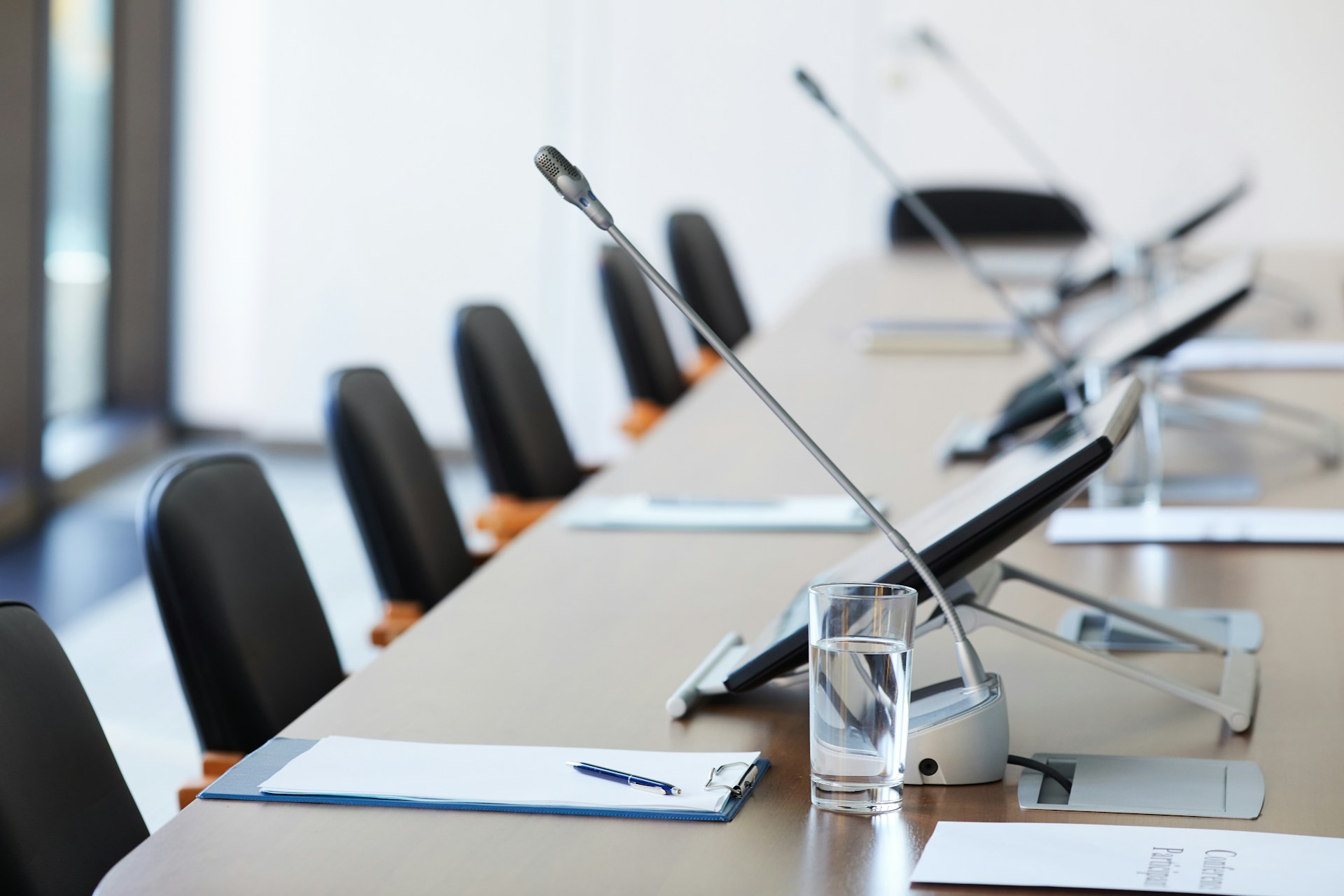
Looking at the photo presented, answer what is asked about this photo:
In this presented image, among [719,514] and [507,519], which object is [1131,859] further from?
[507,519]

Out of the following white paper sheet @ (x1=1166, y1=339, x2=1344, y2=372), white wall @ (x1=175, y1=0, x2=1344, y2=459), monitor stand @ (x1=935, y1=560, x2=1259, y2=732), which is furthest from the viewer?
white wall @ (x1=175, y1=0, x2=1344, y2=459)

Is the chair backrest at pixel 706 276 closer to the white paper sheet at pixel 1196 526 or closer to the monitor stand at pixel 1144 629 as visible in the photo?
the white paper sheet at pixel 1196 526

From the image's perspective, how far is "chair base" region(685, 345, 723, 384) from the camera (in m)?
4.17

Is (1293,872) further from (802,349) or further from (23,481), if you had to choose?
(23,481)

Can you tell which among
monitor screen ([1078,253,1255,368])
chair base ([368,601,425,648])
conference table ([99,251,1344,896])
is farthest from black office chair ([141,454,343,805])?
monitor screen ([1078,253,1255,368])

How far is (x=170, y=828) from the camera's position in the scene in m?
1.12

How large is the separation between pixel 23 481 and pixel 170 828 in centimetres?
397

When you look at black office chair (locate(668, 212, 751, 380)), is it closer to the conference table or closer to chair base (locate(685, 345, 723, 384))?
chair base (locate(685, 345, 723, 384))

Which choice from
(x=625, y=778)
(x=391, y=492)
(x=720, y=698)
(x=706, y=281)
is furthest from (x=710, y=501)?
(x=706, y=281)

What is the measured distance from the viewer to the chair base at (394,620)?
213 centimetres

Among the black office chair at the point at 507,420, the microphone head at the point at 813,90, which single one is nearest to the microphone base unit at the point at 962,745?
the microphone head at the point at 813,90

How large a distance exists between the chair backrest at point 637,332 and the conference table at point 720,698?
4.09ft

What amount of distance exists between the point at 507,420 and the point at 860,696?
1.78m

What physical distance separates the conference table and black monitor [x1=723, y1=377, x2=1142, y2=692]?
6cm
